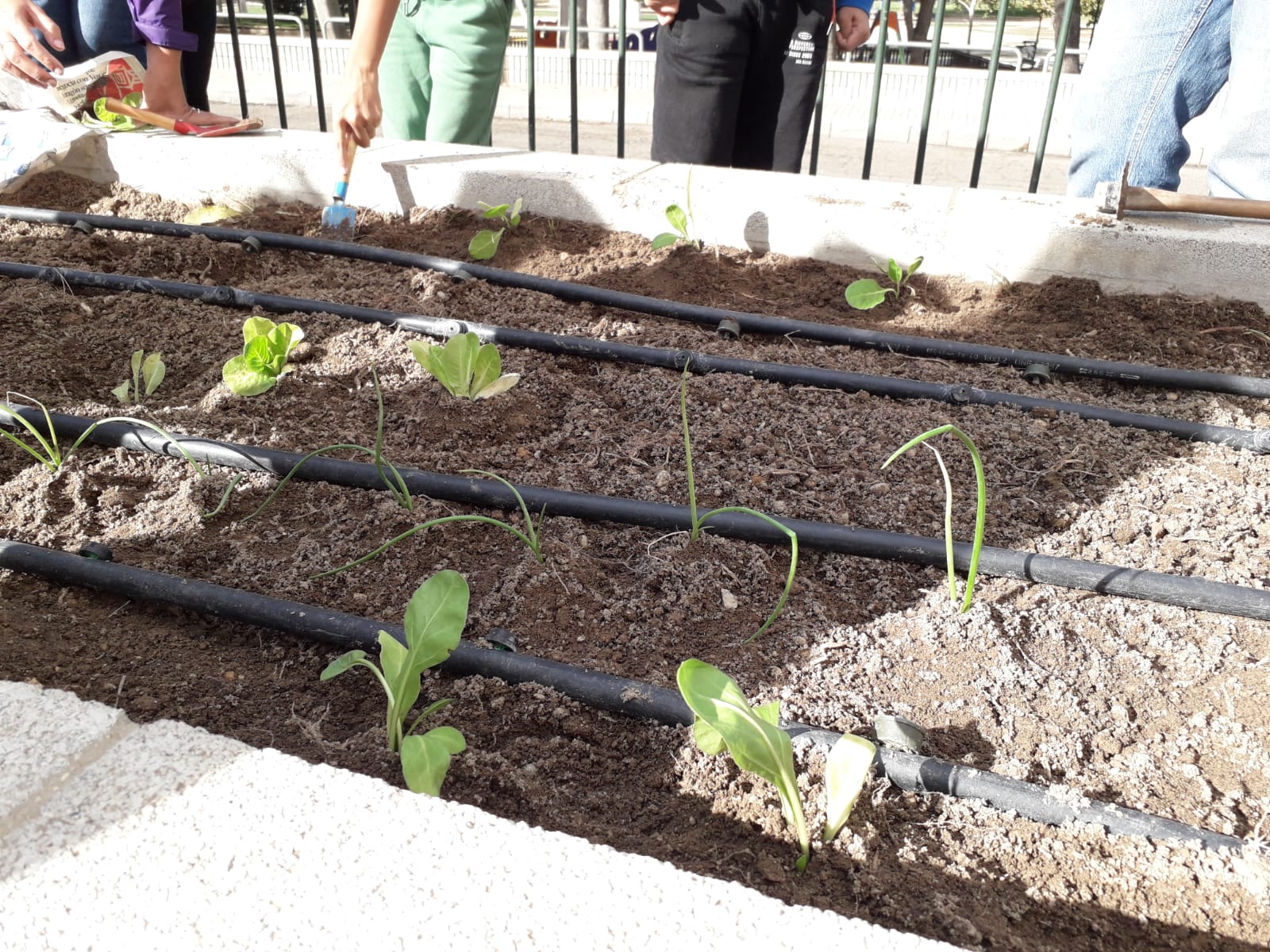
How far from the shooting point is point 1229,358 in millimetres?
2088

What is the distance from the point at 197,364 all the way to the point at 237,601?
969 millimetres

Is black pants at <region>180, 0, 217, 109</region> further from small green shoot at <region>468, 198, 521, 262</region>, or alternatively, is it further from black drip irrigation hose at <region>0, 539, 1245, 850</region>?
black drip irrigation hose at <region>0, 539, 1245, 850</region>

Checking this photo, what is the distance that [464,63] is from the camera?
2.92 meters

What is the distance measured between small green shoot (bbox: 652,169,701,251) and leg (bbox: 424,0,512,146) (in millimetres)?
854

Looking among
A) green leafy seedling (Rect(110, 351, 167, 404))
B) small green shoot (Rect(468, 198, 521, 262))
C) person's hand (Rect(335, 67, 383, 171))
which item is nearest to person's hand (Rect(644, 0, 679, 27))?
small green shoot (Rect(468, 198, 521, 262))

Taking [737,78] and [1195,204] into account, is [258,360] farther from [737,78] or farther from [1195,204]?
[1195,204]

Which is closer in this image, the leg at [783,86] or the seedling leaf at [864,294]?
the seedling leaf at [864,294]

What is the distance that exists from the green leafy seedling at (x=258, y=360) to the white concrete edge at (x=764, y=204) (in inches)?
44.0

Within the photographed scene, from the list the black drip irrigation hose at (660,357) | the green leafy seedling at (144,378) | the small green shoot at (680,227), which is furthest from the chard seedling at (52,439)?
the small green shoot at (680,227)

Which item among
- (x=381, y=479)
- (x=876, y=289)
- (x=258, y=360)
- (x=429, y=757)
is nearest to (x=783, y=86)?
(x=876, y=289)

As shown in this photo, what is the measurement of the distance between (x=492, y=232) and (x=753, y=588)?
1588mm

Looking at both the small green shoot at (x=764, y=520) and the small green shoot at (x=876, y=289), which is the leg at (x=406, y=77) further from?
the small green shoot at (x=764, y=520)

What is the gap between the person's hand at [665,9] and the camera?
2727mm

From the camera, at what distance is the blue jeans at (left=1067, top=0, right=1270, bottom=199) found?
2234mm
